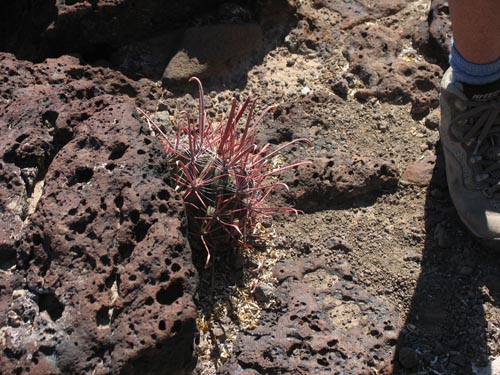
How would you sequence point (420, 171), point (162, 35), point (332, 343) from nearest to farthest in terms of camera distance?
point (332, 343), point (420, 171), point (162, 35)

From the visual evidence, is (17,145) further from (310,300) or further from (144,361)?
(310,300)

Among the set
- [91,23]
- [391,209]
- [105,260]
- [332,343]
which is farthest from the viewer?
[91,23]

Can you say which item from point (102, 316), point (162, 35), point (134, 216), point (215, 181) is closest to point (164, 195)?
point (134, 216)

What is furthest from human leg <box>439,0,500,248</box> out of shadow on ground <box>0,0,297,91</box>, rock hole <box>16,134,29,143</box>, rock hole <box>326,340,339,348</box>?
rock hole <box>16,134,29,143</box>

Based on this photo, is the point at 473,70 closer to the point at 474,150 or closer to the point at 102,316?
the point at 474,150

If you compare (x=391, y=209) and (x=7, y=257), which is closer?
(x=7, y=257)

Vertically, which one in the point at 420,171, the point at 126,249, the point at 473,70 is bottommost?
the point at 126,249

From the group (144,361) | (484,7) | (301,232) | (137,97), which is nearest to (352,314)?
(301,232)

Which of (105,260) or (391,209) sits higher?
(391,209)
